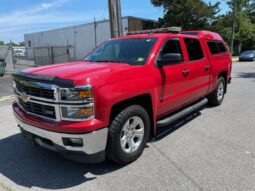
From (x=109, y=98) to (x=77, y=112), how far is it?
0.44 meters

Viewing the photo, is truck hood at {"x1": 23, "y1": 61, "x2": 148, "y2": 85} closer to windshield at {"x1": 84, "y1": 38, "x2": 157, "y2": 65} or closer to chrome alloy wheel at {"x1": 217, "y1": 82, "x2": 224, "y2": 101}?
windshield at {"x1": 84, "y1": 38, "x2": 157, "y2": 65}

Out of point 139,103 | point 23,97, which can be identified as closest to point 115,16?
point 139,103

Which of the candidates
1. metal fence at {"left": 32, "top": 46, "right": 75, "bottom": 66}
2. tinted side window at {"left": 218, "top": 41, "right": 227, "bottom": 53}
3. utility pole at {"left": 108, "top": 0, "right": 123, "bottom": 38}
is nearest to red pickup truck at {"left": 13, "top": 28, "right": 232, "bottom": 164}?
tinted side window at {"left": 218, "top": 41, "right": 227, "bottom": 53}

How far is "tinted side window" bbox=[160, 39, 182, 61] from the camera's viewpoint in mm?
4582

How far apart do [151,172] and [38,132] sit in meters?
1.66

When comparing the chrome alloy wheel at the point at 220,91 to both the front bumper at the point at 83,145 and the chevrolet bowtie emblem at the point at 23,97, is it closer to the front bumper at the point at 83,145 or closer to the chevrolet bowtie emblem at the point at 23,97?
the front bumper at the point at 83,145

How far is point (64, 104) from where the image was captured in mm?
3164

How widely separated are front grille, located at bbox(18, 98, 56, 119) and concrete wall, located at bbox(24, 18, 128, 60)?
27.5 meters

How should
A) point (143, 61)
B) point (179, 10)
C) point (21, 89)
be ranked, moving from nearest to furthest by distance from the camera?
point (21, 89) < point (143, 61) < point (179, 10)

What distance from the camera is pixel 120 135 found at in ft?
11.8

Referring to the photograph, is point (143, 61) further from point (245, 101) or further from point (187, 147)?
point (245, 101)

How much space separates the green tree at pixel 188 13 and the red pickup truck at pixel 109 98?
26.6 m

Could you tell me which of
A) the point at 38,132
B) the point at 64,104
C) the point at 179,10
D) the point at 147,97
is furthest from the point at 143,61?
the point at 179,10

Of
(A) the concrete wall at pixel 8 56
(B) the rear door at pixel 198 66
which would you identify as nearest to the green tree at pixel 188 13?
(A) the concrete wall at pixel 8 56
